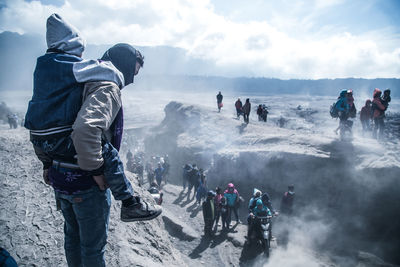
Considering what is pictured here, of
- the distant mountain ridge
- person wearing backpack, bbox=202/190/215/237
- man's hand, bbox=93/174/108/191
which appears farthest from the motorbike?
the distant mountain ridge

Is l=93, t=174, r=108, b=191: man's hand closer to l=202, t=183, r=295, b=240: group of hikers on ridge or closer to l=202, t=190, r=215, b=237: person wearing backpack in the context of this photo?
l=202, t=183, r=295, b=240: group of hikers on ridge

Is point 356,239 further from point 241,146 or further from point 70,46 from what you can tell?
point 70,46

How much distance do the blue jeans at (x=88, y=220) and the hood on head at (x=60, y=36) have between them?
3.03 ft

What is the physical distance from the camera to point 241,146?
12.5 meters

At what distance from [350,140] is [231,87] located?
305 ft

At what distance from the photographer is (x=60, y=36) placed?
1.45m

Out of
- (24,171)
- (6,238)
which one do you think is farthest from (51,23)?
(24,171)

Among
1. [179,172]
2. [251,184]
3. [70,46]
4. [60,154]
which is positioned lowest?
[179,172]

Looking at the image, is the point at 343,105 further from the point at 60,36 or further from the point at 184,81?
the point at 184,81

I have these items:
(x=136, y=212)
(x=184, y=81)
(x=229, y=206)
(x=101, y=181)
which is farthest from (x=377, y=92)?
(x=184, y=81)

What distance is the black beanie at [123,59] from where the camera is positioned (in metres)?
1.63

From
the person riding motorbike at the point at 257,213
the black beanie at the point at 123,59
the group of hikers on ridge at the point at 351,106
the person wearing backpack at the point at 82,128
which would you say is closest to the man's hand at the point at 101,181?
the person wearing backpack at the point at 82,128

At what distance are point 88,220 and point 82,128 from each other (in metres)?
0.72

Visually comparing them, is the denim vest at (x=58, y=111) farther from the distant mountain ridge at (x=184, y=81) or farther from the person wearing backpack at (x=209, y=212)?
the distant mountain ridge at (x=184, y=81)
